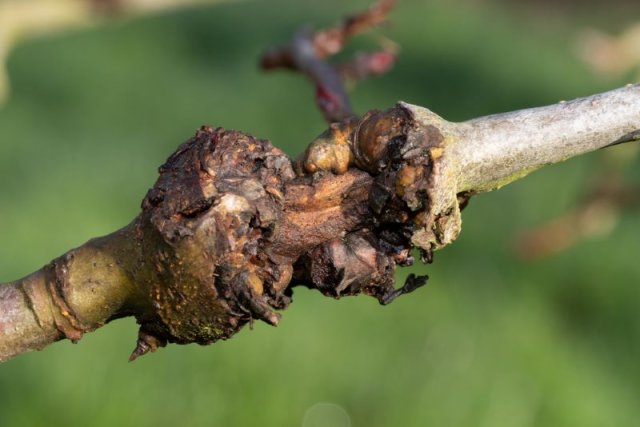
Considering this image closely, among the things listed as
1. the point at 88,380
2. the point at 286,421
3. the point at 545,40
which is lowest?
the point at 286,421

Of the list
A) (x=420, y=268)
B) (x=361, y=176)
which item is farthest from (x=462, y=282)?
(x=361, y=176)

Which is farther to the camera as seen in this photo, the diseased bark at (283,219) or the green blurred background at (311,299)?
the green blurred background at (311,299)

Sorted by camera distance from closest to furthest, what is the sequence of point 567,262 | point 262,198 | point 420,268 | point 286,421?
point 262,198, point 286,421, point 420,268, point 567,262

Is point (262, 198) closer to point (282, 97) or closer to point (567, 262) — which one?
point (567, 262)

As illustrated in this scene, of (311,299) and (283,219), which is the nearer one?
(283,219)

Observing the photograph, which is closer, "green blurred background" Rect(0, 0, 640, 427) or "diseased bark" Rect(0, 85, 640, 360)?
"diseased bark" Rect(0, 85, 640, 360)
